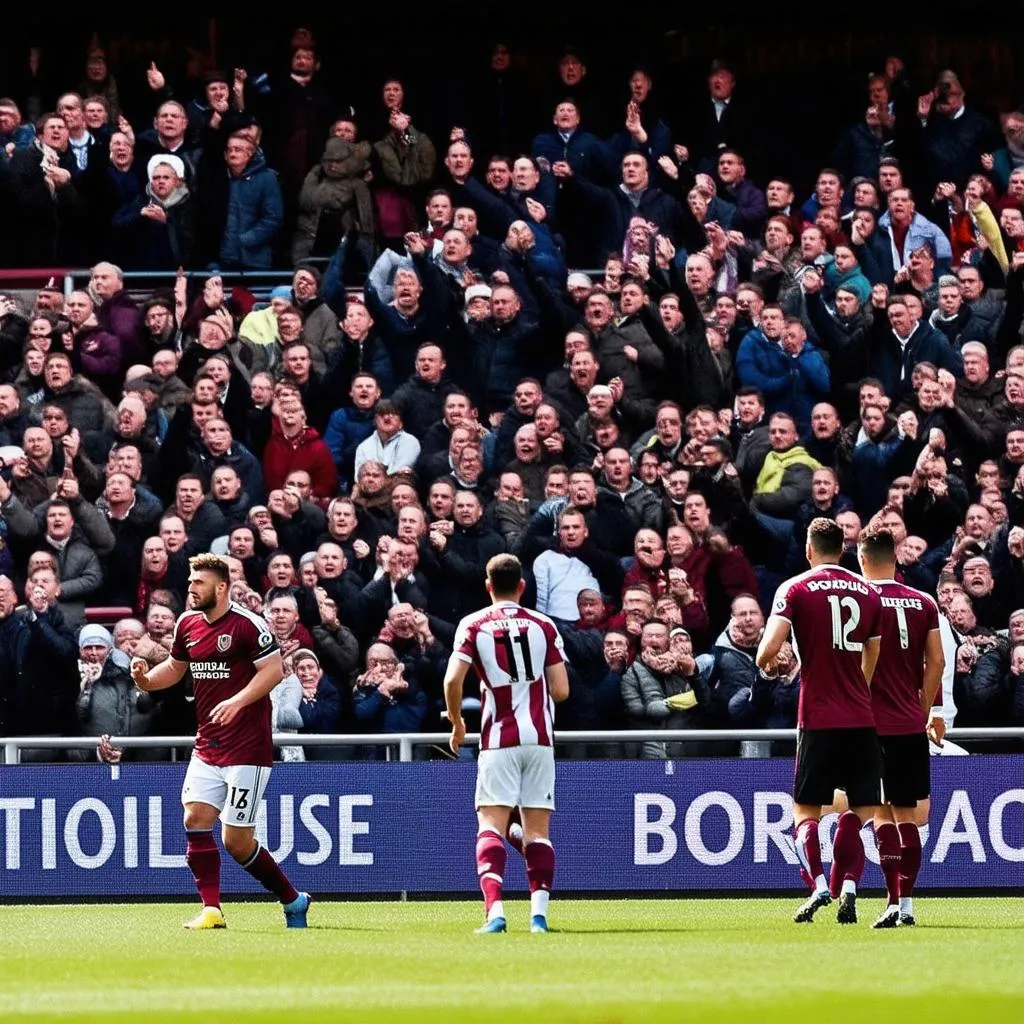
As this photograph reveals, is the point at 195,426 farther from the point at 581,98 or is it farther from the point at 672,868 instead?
the point at 581,98

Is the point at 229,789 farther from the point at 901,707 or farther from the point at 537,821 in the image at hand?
the point at 901,707

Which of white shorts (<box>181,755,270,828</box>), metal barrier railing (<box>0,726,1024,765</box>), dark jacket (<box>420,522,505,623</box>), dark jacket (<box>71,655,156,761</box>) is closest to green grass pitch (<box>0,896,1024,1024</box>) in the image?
white shorts (<box>181,755,270,828</box>)

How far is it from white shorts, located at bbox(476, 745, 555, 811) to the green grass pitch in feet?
2.21

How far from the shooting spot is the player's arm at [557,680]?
12.0 metres

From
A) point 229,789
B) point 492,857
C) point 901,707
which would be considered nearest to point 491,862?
point 492,857

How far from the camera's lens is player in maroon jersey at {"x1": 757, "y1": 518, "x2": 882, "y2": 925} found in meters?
12.4

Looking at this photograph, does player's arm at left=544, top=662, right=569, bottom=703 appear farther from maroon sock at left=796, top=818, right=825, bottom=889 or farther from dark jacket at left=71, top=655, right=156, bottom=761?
dark jacket at left=71, top=655, right=156, bottom=761

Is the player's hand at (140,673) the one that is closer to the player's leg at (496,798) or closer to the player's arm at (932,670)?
the player's leg at (496,798)

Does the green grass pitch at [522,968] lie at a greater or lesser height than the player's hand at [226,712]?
lesser

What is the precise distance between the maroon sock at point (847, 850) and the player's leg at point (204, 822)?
3.21 m

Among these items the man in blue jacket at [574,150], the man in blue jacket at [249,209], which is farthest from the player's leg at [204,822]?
the man in blue jacket at [574,150]

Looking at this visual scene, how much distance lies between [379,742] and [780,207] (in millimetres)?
6690

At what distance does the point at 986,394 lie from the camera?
18656mm

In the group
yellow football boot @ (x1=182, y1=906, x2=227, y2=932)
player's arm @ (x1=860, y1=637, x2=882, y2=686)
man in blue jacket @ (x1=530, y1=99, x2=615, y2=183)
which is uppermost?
man in blue jacket @ (x1=530, y1=99, x2=615, y2=183)
